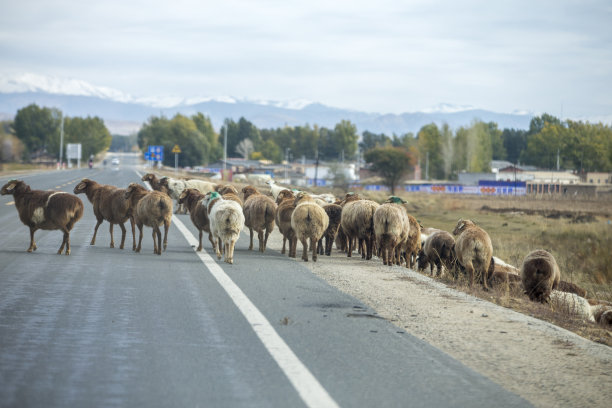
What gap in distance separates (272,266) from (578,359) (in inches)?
281

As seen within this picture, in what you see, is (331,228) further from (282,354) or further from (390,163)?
(390,163)

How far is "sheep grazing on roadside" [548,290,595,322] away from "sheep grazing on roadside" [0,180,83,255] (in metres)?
8.88

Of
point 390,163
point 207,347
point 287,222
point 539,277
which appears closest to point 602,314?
point 539,277

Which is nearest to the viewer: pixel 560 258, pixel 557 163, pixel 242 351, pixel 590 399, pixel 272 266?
pixel 590 399

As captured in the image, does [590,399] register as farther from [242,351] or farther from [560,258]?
[560,258]

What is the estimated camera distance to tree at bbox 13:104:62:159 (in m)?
163

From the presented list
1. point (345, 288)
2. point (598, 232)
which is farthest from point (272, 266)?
point (598, 232)

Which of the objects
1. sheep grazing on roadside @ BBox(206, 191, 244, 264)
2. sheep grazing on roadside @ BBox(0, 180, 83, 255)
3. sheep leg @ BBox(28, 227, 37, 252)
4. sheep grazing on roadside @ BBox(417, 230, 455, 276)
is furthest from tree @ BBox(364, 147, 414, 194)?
sheep grazing on roadside @ BBox(206, 191, 244, 264)

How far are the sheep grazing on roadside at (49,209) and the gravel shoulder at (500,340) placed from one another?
5173 millimetres

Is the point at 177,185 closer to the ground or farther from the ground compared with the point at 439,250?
farther from the ground

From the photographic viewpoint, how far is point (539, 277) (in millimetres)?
14750

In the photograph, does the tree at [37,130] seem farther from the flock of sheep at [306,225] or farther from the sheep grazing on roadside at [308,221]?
the sheep grazing on roadside at [308,221]

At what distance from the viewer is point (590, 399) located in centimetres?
593

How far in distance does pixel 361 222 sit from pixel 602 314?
497 cm
